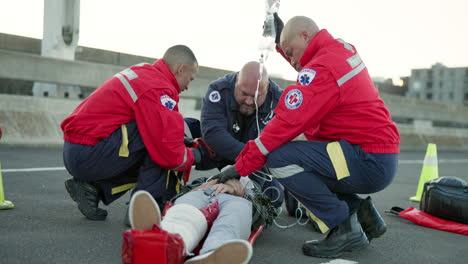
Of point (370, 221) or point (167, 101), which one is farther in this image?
point (167, 101)

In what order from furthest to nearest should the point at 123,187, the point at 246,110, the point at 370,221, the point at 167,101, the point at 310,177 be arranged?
the point at 246,110, the point at 123,187, the point at 167,101, the point at 370,221, the point at 310,177

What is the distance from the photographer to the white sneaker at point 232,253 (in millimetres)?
2338

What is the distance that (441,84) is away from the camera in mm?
30906

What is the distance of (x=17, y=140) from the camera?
7.73 meters

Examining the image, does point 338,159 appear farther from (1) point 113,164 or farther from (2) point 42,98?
(2) point 42,98

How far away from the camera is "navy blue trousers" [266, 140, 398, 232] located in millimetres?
3230

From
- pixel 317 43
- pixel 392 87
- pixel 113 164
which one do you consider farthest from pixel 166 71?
pixel 392 87

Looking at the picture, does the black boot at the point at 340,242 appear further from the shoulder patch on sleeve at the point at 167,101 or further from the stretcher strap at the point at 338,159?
the shoulder patch on sleeve at the point at 167,101

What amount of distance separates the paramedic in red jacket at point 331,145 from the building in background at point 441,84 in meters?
28.5

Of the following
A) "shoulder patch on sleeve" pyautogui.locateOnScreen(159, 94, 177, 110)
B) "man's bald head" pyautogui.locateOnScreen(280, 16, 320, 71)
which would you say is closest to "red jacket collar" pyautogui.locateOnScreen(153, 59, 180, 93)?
"shoulder patch on sleeve" pyautogui.locateOnScreen(159, 94, 177, 110)

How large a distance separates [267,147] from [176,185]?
1.08 m

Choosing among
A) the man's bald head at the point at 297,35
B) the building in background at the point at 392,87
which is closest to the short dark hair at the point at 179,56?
the man's bald head at the point at 297,35

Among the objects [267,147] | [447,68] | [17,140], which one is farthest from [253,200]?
[447,68]

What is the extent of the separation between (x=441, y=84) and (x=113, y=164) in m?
29.9
